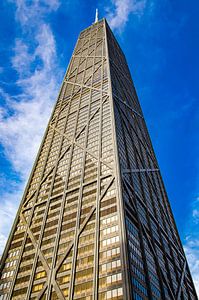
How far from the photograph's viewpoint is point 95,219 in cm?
7212

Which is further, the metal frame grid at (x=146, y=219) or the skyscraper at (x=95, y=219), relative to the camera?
the metal frame grid at (x=146, y=219)

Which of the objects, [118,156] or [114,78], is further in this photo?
[114,78]

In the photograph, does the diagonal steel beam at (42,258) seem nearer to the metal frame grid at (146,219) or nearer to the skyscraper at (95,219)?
the skyscraper at (95,219)

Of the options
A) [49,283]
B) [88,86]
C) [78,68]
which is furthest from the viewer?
[78,68]

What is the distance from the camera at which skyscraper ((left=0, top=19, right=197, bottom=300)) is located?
62.7 meters

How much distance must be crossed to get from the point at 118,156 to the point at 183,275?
3871 centimetres

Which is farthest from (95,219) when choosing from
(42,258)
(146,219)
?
(146,219)

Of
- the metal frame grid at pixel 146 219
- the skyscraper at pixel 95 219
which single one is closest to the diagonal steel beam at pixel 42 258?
the skyscraper at pixel 95 219

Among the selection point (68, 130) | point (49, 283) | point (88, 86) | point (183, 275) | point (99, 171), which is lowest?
point (49, 283)

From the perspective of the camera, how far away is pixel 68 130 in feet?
379

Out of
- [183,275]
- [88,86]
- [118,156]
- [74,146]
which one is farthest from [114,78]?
[183,275]

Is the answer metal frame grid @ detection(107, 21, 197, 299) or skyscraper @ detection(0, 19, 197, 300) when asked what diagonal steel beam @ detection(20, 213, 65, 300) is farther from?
metal frame grid @ detection(107, 21, 197, 299)

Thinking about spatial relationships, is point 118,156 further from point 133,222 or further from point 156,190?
point 156,190

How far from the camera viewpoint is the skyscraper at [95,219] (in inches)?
2469
